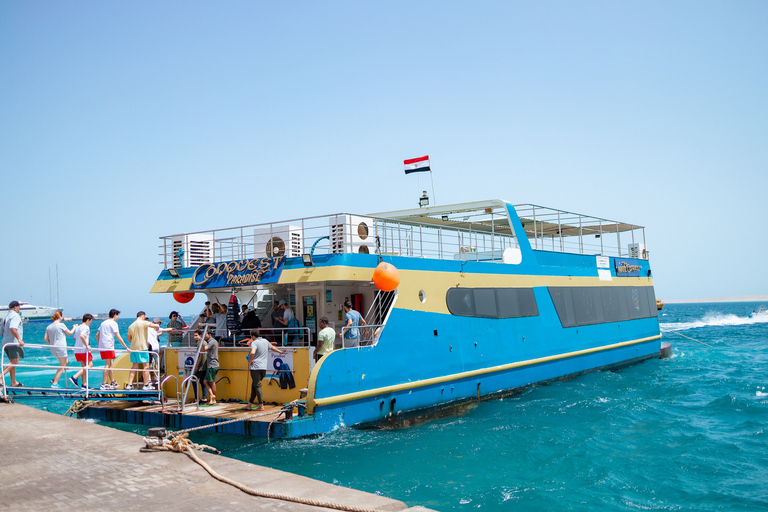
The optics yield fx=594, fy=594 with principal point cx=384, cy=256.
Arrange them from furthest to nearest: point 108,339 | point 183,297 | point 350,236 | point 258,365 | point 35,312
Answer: point 35,312 < point 183,297 < point 108,339 < point 350,236 < point 258,365

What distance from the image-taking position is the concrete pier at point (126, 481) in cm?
586

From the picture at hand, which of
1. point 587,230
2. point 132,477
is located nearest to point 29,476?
point 132,477

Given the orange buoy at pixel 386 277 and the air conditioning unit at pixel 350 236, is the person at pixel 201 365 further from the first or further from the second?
the orange buoy at pixel 386 277

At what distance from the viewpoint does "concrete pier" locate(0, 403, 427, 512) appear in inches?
231

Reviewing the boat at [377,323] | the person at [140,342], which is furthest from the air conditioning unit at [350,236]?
the person at [140,342]

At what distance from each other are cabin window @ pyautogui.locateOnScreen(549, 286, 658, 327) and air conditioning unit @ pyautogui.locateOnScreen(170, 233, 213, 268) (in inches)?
392

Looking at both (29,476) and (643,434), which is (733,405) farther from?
(29,476)

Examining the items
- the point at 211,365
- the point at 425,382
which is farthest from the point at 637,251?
the point at 211,365

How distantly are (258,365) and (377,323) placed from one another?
335 centimetres

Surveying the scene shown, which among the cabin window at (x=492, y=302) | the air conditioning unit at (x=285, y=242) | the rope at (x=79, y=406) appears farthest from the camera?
the cabin window at (x=492, y=302)

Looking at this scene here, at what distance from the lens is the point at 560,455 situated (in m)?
10.5

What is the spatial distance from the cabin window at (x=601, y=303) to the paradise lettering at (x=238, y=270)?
9.05 meters

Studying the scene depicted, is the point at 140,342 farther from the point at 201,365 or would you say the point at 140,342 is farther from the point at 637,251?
the point at 637,251

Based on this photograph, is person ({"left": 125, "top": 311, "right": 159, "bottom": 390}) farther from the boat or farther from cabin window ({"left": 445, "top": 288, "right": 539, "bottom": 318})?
cabin window ({"left": 445, "top": 288, "right": 539, "bottom": 318})
